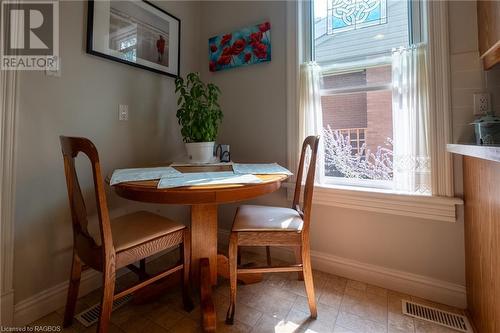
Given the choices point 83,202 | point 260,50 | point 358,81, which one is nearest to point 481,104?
point 358,81

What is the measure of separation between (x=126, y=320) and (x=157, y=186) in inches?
33.1

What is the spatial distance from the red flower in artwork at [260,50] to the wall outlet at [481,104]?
139 centimetres

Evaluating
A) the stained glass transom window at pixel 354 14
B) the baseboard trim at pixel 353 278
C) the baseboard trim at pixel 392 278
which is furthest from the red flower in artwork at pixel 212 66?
the baseboard trim at pixel 353 278

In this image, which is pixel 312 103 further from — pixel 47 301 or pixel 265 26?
pixel 47 301

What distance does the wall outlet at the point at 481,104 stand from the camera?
1.26 meters

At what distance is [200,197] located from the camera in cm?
97

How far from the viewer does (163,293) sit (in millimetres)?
1501

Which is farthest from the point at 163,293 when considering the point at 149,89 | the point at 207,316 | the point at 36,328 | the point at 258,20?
the point at 258,20

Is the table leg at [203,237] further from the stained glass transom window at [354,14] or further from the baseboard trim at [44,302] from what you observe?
the stained glass transom window at [354,14]

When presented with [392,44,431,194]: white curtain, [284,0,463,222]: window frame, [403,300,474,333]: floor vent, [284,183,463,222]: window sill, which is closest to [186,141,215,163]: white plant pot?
[284,183,463,222]: window sill

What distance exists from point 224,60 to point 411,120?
1.56 m

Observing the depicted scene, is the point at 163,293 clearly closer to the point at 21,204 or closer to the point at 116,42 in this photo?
the point at 21,204

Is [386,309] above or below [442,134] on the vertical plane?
below

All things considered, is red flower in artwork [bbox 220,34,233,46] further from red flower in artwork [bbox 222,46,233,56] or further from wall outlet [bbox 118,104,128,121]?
wall outlet [bbox 118,104,128,121]
